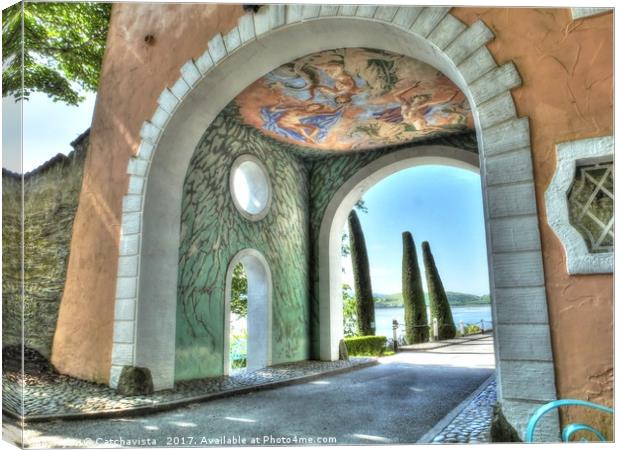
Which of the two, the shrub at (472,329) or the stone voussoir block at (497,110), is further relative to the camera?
the shrub at (472,329)

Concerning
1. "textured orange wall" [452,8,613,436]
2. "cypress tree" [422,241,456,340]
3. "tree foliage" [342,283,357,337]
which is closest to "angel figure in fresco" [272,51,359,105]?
"textured orange wall" [452,8,613,436]

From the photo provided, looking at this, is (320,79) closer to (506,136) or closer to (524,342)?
(506,136)

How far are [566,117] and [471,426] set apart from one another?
8.16 ft

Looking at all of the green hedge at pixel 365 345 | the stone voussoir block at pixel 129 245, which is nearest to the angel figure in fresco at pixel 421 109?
the stone voussoir block at pixel 129 245

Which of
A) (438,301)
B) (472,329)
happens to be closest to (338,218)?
(438,301)

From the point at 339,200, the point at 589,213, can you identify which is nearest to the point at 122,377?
the point at 589,213

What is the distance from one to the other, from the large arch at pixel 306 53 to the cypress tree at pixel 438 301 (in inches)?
481

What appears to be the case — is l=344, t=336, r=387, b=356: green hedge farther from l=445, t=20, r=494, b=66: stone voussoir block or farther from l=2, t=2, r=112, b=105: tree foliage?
l=445, t=20, r=494, b=66: stone voussoir block

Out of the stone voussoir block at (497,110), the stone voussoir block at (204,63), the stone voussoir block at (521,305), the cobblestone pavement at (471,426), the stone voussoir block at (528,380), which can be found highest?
the stone voussoir block at (204,63)

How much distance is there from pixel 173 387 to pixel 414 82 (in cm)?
490

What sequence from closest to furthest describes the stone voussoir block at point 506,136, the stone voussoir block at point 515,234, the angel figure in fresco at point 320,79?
1. the stone voussoir block at point 515,234
2. the stone voussoir block at point 506,136
3. the angel figure in fresco at point 320,79

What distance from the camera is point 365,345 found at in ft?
36.5

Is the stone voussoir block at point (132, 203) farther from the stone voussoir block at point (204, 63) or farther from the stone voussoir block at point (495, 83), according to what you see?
the stone voussoir block at point (495, 83)

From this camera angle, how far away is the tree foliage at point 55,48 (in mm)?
3602
